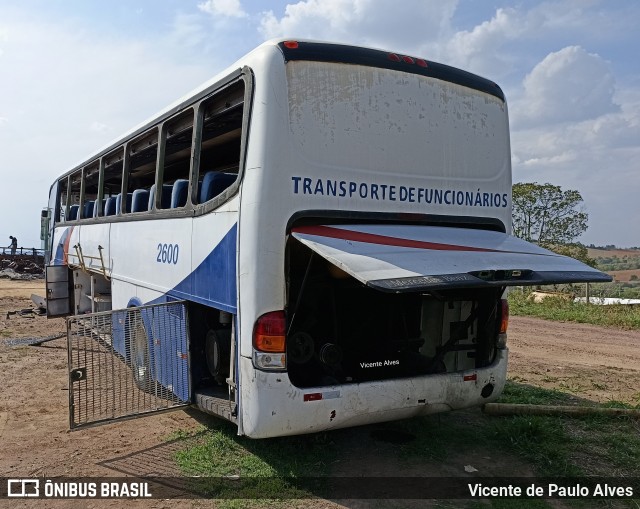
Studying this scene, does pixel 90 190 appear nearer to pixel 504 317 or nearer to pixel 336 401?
pixel 336 401

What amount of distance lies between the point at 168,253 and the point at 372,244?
2.37 metres

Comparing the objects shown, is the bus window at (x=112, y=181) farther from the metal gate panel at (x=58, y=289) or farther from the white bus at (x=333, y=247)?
the metal gate panel at (x=58, y=289)

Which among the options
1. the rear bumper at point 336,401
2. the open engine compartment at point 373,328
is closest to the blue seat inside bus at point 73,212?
the open engine compartment at point 373,328

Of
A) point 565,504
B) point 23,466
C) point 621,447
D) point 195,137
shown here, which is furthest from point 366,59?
point 23,466

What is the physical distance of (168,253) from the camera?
569 centimetres

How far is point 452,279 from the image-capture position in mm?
3670

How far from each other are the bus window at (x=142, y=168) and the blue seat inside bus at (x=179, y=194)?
854 mm

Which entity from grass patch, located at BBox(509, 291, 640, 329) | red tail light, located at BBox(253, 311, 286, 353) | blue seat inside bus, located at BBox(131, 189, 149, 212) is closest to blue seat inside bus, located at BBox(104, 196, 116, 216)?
blue seat inside bus, located at BBox(131, 189, 149, 212)

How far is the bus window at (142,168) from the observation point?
6.63 meters

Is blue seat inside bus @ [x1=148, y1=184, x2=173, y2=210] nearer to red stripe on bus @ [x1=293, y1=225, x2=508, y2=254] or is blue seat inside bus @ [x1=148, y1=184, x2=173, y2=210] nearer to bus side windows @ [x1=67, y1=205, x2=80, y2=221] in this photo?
red stripe on bus @ [x1=293, y1=225, x2=508, y2=254]

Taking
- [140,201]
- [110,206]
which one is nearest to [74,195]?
[110,206]

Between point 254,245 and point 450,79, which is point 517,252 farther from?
point 254,245

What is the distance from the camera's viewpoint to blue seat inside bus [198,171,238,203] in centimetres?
486

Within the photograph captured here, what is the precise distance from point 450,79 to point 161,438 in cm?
431
